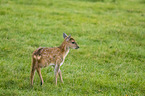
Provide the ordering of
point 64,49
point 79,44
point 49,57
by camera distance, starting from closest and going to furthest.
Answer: point 49,57, point 64,49, point 79,44

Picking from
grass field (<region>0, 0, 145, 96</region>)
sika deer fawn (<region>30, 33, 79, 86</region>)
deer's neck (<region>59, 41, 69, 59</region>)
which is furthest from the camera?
deer's neck (<region>59, 41, 69, 59</region>)

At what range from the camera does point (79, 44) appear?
37.6 ft

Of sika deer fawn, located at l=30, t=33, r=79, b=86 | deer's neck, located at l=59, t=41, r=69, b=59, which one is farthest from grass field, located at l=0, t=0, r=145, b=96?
deer's neck, located at l=59, t=41, r=69, b=59

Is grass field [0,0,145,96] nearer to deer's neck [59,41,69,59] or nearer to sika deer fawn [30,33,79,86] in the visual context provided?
sika deer fawn [30,33,79,86]

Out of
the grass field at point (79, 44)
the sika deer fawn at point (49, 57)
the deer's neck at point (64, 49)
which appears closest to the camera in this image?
the sika deer fawn at point (49, 57)

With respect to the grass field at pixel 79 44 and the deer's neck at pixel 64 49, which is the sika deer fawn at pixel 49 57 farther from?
the grass field at pixel 79 44

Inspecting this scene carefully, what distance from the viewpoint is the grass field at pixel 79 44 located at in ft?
24.2

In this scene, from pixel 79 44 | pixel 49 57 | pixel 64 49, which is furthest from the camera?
pixel 79 44

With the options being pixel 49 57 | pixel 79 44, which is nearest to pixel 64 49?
pixel 49 57

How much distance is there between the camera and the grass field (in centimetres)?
739

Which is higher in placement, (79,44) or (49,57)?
(49,57)

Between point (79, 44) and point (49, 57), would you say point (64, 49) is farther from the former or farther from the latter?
point (79, 44)

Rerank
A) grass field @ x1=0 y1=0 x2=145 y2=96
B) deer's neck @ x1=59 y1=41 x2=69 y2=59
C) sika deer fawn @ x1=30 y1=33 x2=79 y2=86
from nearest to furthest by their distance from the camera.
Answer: sika deer fawn @ x1=30 y1=33 x2=79 y2=86
grass field @ x1=0 y1=0 x2=145 y2=96
deer's neck @ x1=59 y1=41 x2=69 y2=59

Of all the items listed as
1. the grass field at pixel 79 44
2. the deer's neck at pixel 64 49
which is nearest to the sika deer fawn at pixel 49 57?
the deer's neck at pixel 64 49
